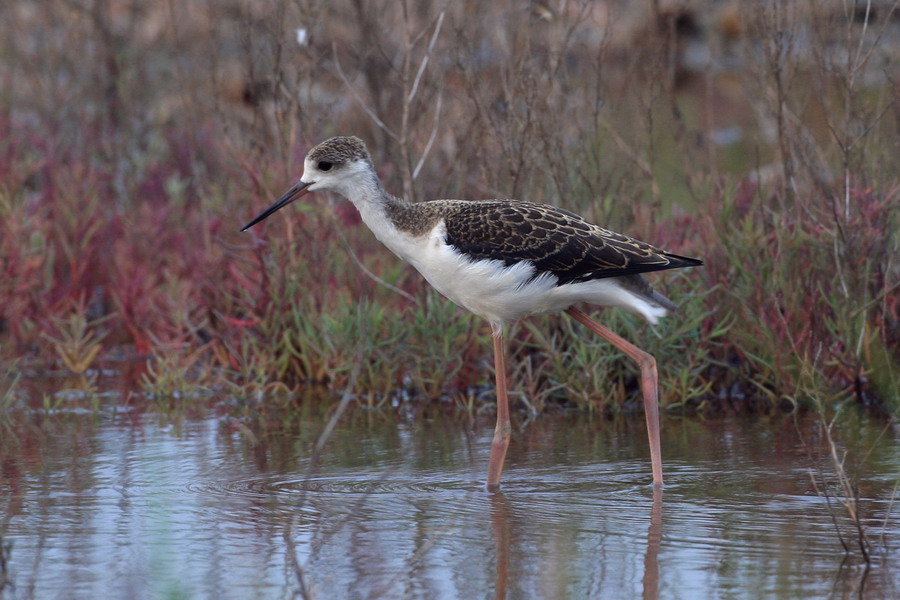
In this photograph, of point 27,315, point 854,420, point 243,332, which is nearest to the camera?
point 854,420

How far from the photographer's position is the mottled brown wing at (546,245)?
5.46m

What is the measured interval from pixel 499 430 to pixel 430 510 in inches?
29.1

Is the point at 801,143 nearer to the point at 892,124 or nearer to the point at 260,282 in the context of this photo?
the point at 260,282

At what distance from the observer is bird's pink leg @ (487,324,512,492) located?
17.7 feet

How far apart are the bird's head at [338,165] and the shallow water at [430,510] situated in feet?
3.87

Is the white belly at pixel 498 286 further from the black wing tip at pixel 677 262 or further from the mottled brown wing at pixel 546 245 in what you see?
the black wing tip at pixel 677 262

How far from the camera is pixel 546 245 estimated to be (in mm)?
5543

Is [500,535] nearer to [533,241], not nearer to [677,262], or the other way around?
[533,241]

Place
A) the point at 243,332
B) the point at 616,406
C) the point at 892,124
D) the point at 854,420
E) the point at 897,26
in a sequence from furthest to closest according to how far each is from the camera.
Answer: the point at 897,26 < the point at 892,124 < the point at 243,332 < the point at 616,406 < the point at 854,420

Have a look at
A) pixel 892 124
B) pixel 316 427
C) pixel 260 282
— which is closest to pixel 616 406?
pixel 316 427

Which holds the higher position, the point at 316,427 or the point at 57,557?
the point at 316,427

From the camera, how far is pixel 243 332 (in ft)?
24.0

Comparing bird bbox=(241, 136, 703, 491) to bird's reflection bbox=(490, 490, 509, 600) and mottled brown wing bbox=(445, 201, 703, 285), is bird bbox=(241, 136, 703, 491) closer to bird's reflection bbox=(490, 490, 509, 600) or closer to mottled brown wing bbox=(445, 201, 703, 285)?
mottled brown wing bbox=(445, 201, 703, 285)

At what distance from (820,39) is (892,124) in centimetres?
390
